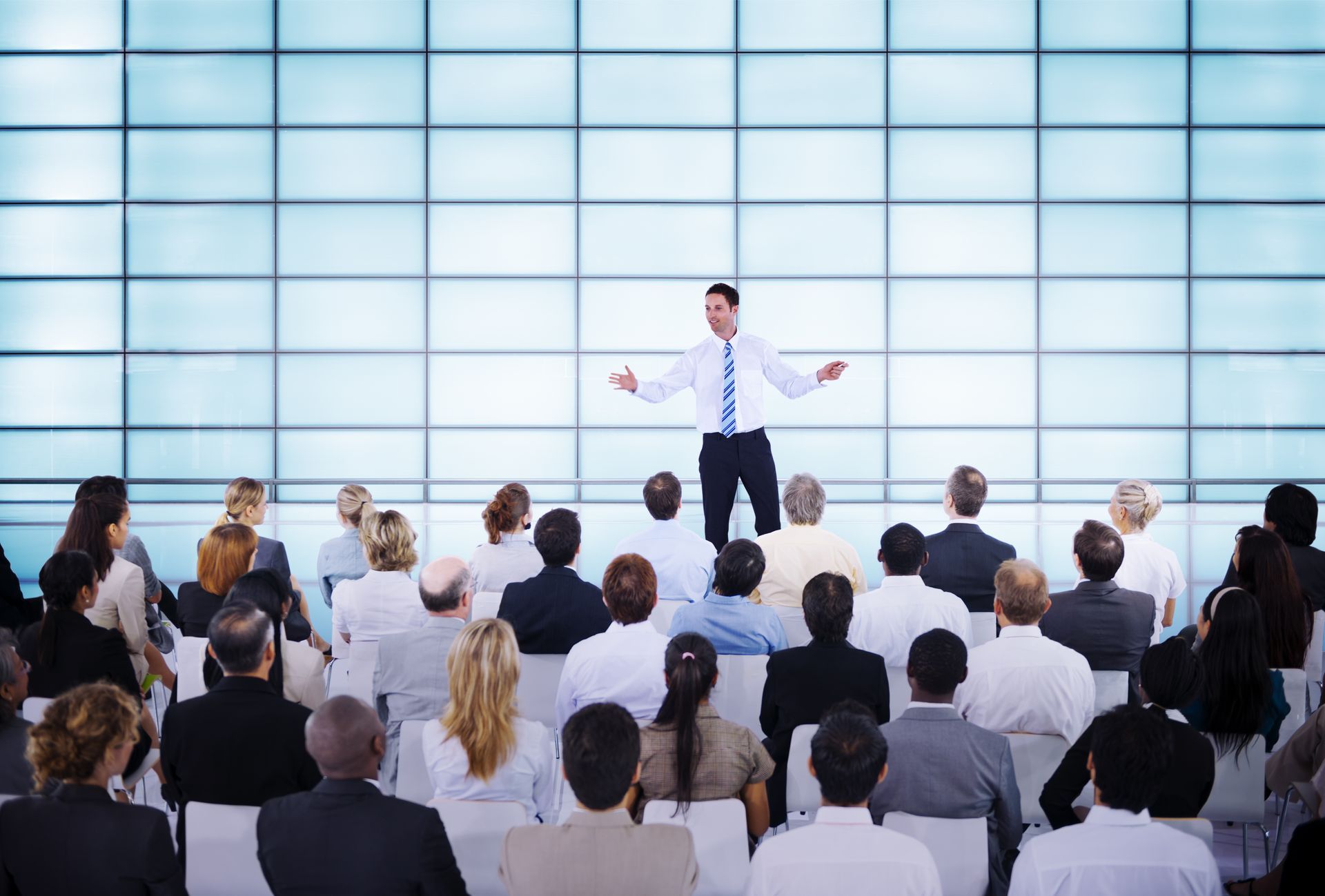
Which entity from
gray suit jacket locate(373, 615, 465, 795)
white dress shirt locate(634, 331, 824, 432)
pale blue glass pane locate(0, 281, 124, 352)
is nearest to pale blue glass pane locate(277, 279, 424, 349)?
pale blue glass pane locate(0, 281, 124, 352)

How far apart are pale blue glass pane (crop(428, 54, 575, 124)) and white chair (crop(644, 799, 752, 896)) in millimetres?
11066

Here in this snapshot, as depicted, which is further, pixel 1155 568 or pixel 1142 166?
pixel 1142 166

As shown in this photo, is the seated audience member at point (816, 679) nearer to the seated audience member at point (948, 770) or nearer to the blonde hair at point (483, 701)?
the seated audience member at point (948, 770)

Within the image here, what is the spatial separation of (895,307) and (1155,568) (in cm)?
803

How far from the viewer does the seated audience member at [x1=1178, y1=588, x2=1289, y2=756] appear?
3.82 m

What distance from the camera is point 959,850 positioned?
3.15 m

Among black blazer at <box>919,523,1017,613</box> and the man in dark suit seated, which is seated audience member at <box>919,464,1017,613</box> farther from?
the man in dark suit seated

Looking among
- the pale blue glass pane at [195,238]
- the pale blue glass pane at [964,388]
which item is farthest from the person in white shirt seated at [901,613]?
the pale blue glass pane at [195,238]

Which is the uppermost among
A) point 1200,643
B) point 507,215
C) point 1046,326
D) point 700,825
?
point 507,215

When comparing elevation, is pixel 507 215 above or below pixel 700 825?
above

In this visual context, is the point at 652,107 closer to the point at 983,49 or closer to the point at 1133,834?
the point at 983,49

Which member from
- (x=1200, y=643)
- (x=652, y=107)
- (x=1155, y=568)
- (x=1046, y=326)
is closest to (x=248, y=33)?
(x=652, y=107)

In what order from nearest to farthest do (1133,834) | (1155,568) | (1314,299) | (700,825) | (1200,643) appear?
(1133,834) < (700,825) < (1200,643) < (1155,568) < (1314,299)

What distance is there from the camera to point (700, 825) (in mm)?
3154
